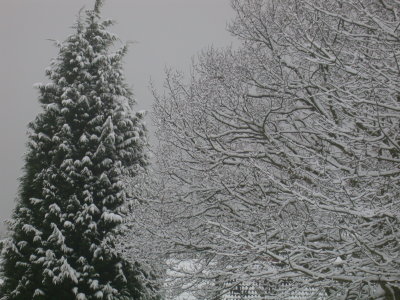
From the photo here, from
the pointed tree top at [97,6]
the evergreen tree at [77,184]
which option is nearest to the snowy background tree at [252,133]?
the evergreen tree at [77,184]

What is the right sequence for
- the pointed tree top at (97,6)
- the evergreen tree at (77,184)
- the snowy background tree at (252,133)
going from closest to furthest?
the snowy background tree at (252,133) → the evergreen tree at (77,184) → the pointed tree top at (97,6)

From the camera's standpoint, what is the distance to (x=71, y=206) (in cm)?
916

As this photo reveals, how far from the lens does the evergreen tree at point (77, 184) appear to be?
29.2 ft

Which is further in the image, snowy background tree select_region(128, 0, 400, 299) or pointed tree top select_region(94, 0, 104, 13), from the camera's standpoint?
pointed tree top select_region(94, 0, 104, 13)

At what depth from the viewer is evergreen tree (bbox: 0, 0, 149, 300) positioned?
889 centimetres

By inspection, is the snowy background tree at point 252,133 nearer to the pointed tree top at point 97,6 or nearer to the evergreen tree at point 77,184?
the evergreen tree at point 77,184

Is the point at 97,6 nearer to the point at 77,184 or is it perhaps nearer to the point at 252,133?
the point at 77,184

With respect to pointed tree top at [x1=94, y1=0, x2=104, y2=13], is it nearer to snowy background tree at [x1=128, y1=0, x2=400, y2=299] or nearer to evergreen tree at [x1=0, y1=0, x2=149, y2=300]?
evergreen tree at [x1=0, y1=0, x2=149, y2=300]

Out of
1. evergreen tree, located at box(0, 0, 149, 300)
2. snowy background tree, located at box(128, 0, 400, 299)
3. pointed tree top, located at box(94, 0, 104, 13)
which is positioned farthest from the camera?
pointed tree top, located at box(94, 0, 104, 13)

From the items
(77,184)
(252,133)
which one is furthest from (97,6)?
(252,133)

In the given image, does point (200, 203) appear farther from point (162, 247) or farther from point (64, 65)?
point (64, 65)

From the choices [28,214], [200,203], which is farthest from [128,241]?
[28,214]

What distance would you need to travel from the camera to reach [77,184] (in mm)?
9484

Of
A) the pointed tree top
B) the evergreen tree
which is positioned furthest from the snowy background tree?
the pointed tree top
